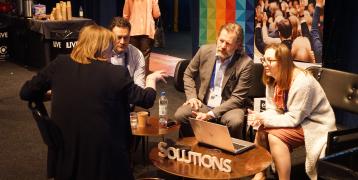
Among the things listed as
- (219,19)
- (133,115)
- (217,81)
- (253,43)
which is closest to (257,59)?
(253,43)

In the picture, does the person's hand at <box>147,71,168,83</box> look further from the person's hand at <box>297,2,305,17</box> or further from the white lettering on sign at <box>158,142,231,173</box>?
the person's hand at <box>297,2,305,17</box>

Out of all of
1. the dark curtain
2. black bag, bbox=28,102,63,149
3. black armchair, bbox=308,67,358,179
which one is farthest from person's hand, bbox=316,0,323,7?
black bag, bbox=28,102,63,149

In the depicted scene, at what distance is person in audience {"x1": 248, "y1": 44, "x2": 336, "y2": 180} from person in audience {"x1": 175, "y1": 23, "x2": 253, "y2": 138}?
0.29m

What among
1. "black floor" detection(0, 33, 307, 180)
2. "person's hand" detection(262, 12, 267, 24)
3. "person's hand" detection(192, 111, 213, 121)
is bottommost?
"black floor" detection(0, 33, 307, 180)

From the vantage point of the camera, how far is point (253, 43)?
18.4ft

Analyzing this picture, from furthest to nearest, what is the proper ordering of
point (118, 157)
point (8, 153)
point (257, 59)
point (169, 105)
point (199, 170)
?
point (169, 105)
point (257, 59)
point (8, 153)
point (199, 170)
point (118, 157)

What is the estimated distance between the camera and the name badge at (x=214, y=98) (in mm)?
3971

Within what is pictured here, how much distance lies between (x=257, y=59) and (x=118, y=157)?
121 inches

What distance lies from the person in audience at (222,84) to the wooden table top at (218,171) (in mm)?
677

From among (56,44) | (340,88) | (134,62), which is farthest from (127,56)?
(56,44)

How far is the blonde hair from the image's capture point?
101 inches

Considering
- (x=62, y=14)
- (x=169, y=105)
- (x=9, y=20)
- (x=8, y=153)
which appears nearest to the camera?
(x=8, y=153)

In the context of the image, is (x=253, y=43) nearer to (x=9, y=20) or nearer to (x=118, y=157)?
(x=118, y=157)

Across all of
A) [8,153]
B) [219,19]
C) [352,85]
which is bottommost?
[8,153]
